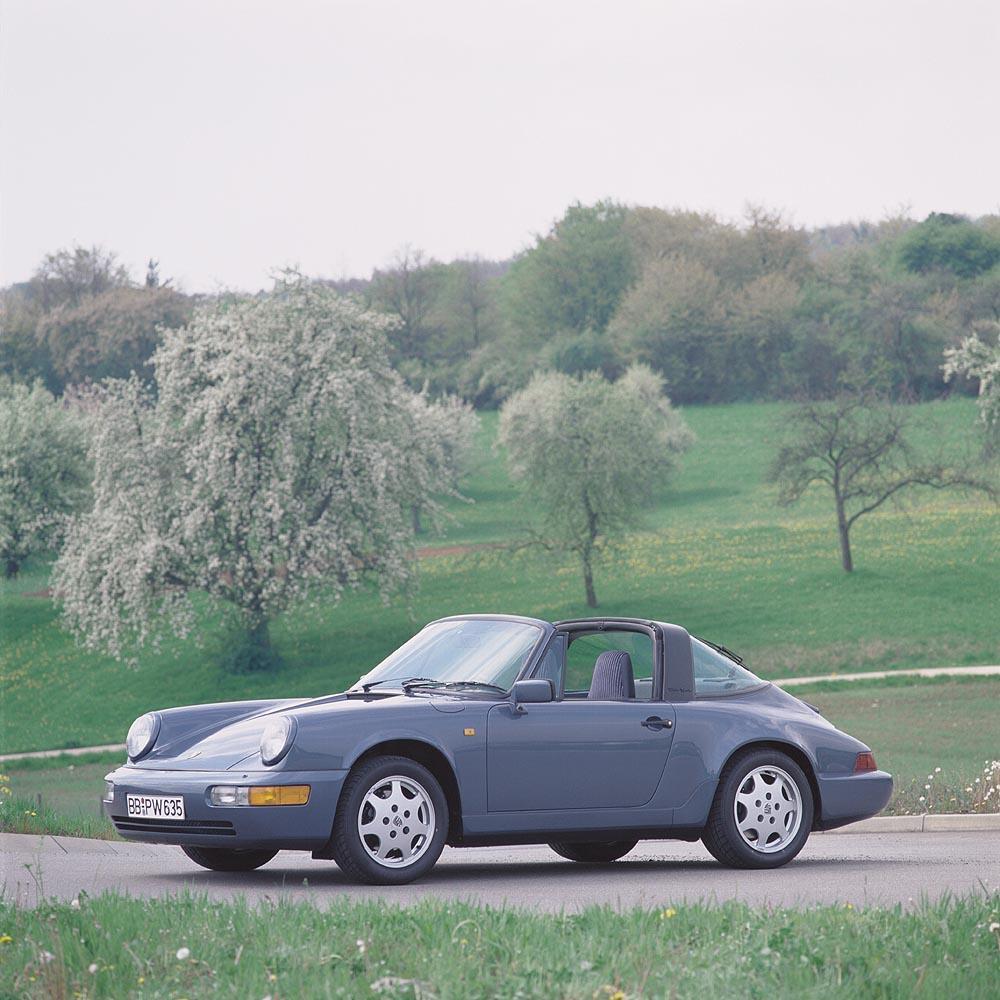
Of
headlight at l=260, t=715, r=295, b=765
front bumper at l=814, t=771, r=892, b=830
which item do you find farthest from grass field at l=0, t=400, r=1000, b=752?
headlight at l=260, t=715, r=295, b=765

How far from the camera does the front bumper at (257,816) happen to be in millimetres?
8641

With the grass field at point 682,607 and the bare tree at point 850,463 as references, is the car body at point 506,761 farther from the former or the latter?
the bare tree at point 850,463

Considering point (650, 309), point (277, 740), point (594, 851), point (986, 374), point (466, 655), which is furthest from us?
point (650, 309)

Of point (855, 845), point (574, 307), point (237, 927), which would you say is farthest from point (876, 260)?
point (237, 927)

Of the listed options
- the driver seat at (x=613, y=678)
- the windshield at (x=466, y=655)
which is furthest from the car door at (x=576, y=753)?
the windshield at (x=466, y=655)

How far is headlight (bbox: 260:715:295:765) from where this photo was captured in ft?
28.6

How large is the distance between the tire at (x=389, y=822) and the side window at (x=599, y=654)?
1.38 meters

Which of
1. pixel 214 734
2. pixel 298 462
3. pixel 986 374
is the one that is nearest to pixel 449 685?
pixel 214 734

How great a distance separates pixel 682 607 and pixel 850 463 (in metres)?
7.25

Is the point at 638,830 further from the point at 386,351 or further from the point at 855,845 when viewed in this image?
→ the point at 386,351

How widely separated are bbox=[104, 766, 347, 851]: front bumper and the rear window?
2605 millimetres

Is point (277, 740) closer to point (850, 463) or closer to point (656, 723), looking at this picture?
point (656, 723)

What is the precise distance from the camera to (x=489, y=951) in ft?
19.6

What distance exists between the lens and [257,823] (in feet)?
28.3
